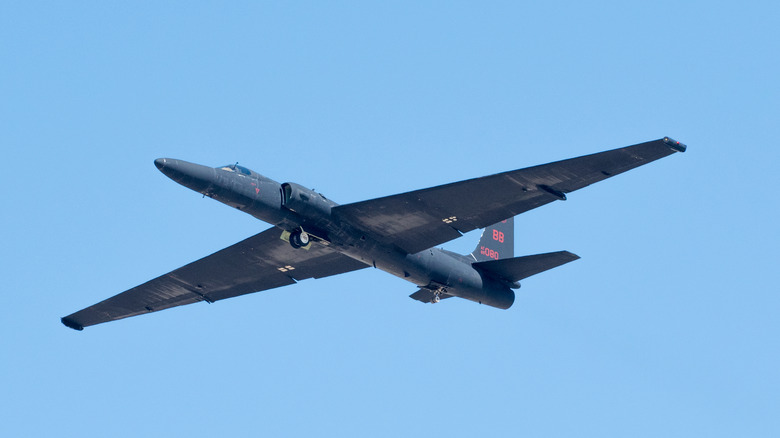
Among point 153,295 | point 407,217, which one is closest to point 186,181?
point 407,217

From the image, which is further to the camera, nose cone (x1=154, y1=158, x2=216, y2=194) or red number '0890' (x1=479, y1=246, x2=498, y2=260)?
red number '0890' (x1=479, y1=246, x2=498, y2=260)

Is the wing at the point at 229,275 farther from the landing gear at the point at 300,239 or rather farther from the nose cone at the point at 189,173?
the nose cone at the point at 189,173

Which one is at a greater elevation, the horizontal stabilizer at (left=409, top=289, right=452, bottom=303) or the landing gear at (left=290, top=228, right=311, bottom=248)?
the landing gear at (left=290, top=228, right=311, bottom=248)

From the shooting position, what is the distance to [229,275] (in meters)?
54.8

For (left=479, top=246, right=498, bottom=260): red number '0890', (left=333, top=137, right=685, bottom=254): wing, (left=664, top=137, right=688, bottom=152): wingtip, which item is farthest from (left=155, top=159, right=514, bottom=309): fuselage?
(left=664, top=137, right=688, bottom=152): wingtip

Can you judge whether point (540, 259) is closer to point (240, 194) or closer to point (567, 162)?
point (567, 162)

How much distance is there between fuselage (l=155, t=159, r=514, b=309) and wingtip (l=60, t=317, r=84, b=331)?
562 inches

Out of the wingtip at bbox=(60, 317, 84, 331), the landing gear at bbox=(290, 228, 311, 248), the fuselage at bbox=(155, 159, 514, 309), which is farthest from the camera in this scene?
the wingtip at bbox=(60, 317, 84, 331)

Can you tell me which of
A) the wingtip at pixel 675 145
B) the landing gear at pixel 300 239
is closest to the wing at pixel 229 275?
the landing gear at pixel 300 239

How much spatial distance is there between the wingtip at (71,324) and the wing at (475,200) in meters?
18.7

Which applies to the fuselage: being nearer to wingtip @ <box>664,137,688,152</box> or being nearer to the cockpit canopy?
the cockpit canopy

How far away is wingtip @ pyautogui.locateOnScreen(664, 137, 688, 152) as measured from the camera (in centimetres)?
4075

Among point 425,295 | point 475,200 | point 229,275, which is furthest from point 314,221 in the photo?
point 229,275

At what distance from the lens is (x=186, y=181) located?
148ft
